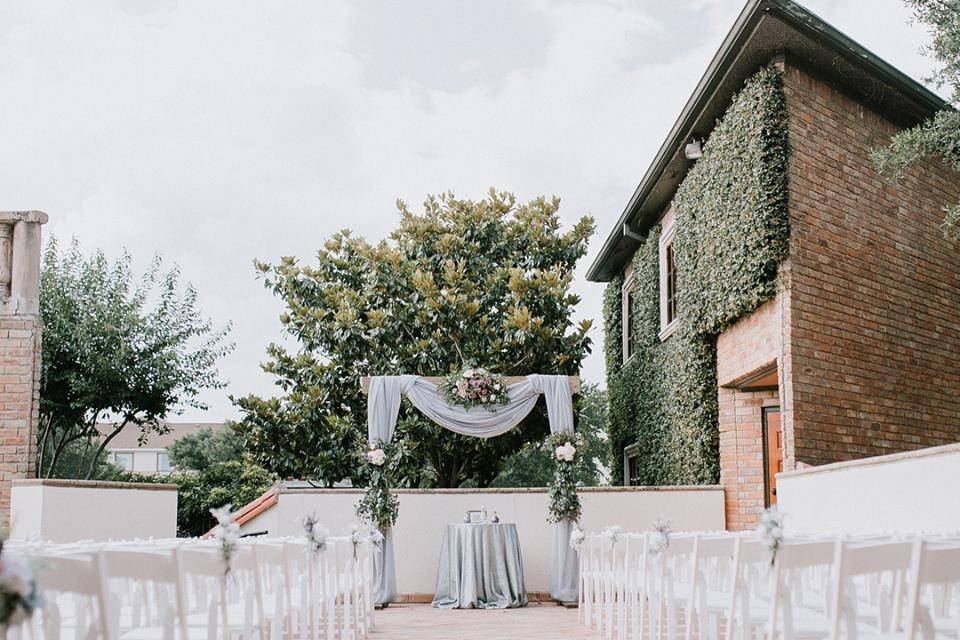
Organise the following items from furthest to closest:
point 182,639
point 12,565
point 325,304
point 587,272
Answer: point 587,272, point 325,304, point 182,639, point 12,565

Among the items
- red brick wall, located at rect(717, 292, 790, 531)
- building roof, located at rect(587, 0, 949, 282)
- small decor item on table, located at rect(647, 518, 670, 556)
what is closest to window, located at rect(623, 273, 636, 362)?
building roof, located at rect(587, 0, 949, 282)

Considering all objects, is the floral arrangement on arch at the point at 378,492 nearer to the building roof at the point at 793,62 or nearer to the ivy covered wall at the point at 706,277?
the ivy covered wall at the point at 706,277

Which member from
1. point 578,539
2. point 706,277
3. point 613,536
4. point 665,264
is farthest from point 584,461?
point 613,536

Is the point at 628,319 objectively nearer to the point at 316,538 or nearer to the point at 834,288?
the point at 834,288

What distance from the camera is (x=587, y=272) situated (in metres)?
17.8

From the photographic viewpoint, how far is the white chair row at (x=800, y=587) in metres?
3.33

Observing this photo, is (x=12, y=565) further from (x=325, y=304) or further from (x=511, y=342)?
(x=325, y=304)

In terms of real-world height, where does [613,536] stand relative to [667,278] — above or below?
below

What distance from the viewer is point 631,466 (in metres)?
15.9

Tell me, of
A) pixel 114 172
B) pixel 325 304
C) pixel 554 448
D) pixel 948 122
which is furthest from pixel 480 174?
pixel 948 122

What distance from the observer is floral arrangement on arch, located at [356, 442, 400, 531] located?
10.2 metres

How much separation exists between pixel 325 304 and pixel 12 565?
12.8 m

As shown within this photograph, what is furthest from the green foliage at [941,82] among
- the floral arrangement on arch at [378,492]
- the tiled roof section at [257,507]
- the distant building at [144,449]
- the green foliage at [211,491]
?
the distant building at [144,449]

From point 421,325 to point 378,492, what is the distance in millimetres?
3893
